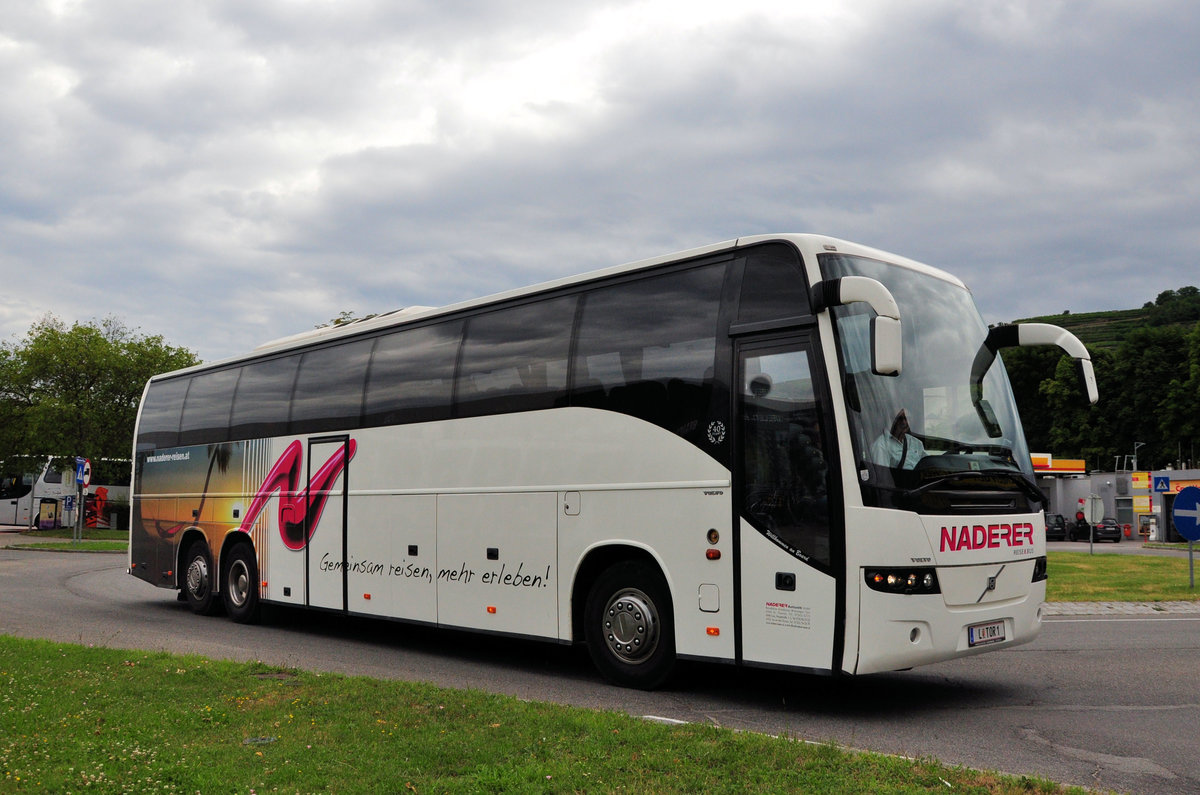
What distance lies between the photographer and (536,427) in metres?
10.2

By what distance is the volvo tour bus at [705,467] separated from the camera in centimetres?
757

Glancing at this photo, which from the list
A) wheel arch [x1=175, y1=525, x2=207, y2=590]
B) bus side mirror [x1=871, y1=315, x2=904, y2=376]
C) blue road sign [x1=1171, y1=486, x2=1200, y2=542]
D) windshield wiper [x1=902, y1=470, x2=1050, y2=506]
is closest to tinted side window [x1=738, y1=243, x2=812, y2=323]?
bus side mirror [x1=871, y1=315, x2=904, y2=376]

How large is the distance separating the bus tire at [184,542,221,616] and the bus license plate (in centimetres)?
1155

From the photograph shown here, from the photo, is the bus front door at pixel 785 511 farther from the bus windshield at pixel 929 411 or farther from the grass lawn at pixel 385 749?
the grass lawn at pixel 385 749

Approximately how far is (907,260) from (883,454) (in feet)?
7.28

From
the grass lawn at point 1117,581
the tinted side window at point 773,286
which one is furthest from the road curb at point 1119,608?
the tinted side window at point 773,286

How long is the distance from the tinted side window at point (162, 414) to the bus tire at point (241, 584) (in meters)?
2.44

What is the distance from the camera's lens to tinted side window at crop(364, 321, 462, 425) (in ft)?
37.8

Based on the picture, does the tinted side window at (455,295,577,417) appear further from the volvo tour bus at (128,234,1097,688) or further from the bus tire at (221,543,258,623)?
the bus tire at (221,543,258,623)

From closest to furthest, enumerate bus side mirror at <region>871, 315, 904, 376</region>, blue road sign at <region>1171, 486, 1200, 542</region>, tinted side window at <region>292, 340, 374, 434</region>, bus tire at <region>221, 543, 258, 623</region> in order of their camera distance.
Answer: bus side mirror at <region>871, 315, 904, 376</region> < tinted side window at <region>292, 340, 374, 434</region> < bus tire at <region>221, 543, 258, 623</region> < blue road sign at <region>1171, 486, 1200, 542</region>

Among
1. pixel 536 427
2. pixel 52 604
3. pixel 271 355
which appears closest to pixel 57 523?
pixel 52 604

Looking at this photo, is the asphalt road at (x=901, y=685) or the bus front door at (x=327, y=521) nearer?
the asphalt road at (x=901, y=685)

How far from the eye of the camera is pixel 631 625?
358 inches

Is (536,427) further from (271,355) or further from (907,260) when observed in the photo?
(271,355)
